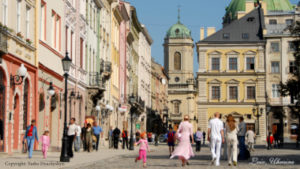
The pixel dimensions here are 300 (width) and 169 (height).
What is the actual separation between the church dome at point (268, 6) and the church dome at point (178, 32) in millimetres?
24681

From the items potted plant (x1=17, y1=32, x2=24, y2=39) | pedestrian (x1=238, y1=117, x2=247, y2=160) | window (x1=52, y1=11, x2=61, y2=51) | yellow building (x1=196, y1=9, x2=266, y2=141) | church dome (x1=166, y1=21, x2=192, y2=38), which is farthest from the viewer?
church dome (x1=166, y1=21, x2=192, y2=38)

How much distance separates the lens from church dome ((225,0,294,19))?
114 meters

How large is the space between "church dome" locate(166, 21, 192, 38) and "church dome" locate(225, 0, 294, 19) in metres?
24.7

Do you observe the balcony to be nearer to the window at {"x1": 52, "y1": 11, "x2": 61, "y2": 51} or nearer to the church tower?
the window at {"x1": 52, "y1": 11, "x2": 61, "y2": 51}

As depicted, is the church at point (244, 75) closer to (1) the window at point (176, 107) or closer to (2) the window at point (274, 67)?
(2) the window at point (274, 67)

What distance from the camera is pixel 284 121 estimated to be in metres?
84.3

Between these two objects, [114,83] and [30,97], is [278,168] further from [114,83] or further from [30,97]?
[114,83]

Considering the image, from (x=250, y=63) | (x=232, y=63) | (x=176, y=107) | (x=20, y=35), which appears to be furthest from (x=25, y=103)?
(x=176, y=107)

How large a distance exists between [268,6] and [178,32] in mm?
39204

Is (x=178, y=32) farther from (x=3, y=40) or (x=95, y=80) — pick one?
(x=3, y=40)

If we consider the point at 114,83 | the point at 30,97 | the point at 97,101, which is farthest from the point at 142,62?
the point at 30,97

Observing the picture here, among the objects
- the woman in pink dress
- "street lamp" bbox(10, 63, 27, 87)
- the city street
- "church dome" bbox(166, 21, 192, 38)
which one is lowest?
the city street

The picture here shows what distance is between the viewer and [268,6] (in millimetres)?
113875

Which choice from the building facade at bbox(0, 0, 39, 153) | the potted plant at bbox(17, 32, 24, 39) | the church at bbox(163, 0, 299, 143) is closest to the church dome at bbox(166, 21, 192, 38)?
the church at bbox(163, 0, 299, 143)
